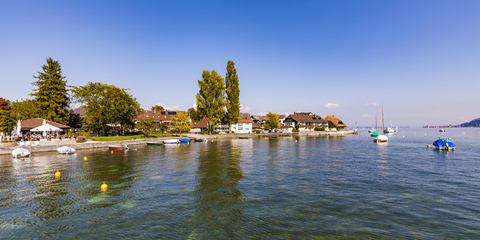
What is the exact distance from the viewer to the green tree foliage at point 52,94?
62.4m

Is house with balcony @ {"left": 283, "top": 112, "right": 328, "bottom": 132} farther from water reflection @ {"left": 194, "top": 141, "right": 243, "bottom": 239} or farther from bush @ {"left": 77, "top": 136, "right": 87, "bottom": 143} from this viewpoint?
water reflection @ {"left": 194, "top": 141, "right": 243, "bottom": 239}

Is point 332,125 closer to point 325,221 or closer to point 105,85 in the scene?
point 105,85

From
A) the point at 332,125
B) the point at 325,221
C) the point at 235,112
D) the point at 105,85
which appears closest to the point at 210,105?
the point at 235,112

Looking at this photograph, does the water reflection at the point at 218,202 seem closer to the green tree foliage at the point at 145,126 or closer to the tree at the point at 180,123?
the green tree foliage at the point at 145,126

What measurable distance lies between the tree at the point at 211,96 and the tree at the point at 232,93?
5.26 m

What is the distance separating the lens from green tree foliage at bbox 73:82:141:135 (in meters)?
61.4

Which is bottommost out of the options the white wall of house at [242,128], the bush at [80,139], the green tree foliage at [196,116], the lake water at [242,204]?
the lake water at [242,204]

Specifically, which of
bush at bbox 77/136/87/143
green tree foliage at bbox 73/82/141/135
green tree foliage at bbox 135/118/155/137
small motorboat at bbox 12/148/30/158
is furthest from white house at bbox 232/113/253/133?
small motorboat at bbox 12/148/30/158

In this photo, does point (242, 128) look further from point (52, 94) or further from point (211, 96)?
point (52, 94)

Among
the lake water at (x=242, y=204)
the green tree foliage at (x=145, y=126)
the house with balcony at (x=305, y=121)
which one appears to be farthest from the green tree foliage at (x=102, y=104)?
the house with balcony at (x=305, y=121)

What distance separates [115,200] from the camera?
674 inches

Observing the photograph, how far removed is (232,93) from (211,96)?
34.6 ft

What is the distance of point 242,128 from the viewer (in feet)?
370

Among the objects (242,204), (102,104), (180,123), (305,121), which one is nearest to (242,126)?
(180,123)
